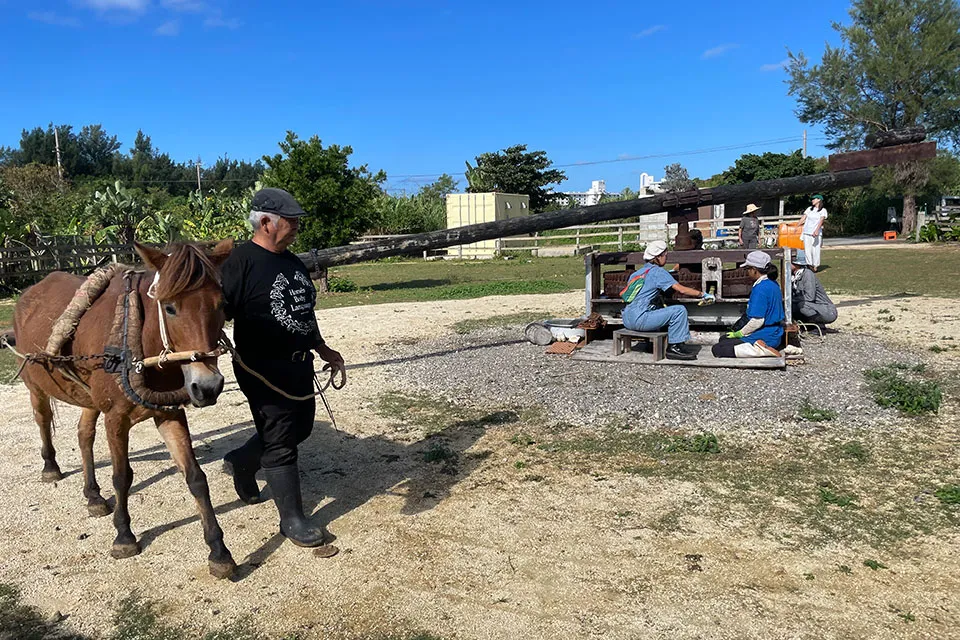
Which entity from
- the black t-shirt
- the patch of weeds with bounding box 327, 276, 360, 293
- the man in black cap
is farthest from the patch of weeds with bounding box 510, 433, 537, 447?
the patch of weeds with bounding box 327, 276, 360, 293

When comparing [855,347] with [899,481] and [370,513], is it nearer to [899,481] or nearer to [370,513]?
[899,481]

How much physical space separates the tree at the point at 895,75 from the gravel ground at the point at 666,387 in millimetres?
32467

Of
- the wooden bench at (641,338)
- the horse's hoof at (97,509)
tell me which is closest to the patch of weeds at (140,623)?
the horse's hoof at (97,509)

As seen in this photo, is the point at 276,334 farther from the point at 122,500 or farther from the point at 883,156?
the point at 883,156

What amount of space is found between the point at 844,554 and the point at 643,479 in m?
1.49

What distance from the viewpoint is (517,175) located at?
1848 inches

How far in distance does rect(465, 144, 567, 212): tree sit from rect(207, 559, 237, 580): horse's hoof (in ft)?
144

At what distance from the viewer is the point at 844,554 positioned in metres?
3.78

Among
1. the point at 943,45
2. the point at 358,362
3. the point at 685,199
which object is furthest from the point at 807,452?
the point at 943,45

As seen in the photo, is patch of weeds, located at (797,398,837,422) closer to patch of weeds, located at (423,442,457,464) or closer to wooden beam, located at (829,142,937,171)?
patch of weeds, located at (423,442,457,464)

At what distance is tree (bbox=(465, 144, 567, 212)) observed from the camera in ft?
155

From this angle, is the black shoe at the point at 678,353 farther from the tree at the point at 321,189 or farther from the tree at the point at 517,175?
the tree at the point at 517,175

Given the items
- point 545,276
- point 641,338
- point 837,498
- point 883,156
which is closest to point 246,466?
point 837,498

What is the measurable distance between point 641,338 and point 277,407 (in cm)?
546
